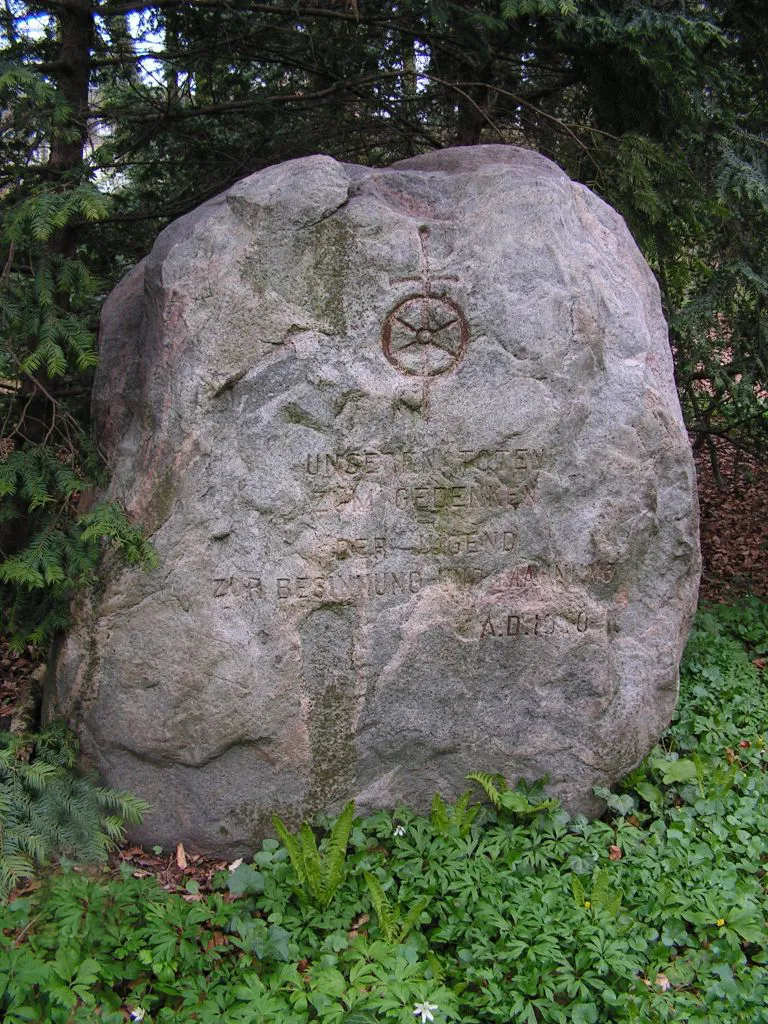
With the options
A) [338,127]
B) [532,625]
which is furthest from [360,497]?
[338,127]

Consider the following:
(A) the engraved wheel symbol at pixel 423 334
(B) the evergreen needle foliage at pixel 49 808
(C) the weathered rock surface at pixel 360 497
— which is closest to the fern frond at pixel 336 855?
(C) the weathered rock surface at pixel 360 497

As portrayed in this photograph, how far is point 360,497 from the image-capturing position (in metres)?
3.57

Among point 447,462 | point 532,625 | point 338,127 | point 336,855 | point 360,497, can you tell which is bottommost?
point 336,855

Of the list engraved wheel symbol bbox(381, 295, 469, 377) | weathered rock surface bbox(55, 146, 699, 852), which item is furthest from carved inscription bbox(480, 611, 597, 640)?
engraved wheel symbol bbox(381, 295, 469, 377)

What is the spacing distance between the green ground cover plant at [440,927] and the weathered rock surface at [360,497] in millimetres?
296

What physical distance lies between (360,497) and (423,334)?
67cm

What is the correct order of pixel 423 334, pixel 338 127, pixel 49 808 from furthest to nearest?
pixel 338 127 < pixel 423 334 < pixel 49 808

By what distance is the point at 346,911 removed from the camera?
3.23 meters

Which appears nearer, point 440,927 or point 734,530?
point 440,927

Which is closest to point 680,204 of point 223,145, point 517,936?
point 223,145

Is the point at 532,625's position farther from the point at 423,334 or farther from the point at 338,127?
the point at 338,127

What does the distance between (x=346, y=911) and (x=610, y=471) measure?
1.92m

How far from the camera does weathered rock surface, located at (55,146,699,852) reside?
3.51 metres

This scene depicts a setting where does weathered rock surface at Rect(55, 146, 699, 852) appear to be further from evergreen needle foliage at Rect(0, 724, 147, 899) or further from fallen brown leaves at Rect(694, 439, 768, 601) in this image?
fallen brown leaves at Rect(694, 439, 768, 601)
